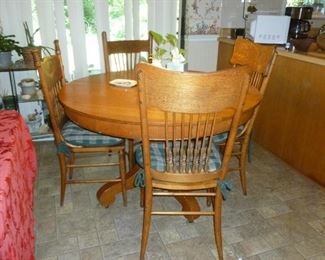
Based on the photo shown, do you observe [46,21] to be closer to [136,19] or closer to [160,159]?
[136,19]

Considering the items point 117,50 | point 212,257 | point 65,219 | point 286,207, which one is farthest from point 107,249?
point 117,50

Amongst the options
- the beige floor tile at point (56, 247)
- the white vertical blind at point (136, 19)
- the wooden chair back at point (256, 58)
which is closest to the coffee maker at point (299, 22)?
the wooden chair back at point (256, 58)

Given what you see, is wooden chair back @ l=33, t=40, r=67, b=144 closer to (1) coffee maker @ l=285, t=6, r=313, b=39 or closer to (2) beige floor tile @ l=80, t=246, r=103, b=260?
(2) beige floor tile @ l=80, t=246, r=103, b=260

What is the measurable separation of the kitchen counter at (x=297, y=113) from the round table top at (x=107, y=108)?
69cm

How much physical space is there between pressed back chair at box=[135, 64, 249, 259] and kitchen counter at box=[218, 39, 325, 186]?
1072 millimetres

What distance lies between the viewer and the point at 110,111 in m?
1.40

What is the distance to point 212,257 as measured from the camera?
1.53 meters

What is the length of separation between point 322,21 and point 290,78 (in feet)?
5.55

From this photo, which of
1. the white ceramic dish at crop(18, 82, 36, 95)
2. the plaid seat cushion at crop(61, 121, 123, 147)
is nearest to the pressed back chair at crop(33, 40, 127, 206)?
the plaid seat cushion at crop(61, 121, 123, 147)

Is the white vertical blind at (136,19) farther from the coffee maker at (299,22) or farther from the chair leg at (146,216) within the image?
the chair leg at (146,216)

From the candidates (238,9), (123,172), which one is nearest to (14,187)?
(123,172)

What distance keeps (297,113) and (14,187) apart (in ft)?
6.76

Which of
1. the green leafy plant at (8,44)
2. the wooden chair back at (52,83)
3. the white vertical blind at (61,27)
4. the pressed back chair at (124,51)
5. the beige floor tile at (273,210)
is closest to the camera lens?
the wooden chair back at (52,83)

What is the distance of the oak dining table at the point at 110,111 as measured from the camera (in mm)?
1337
